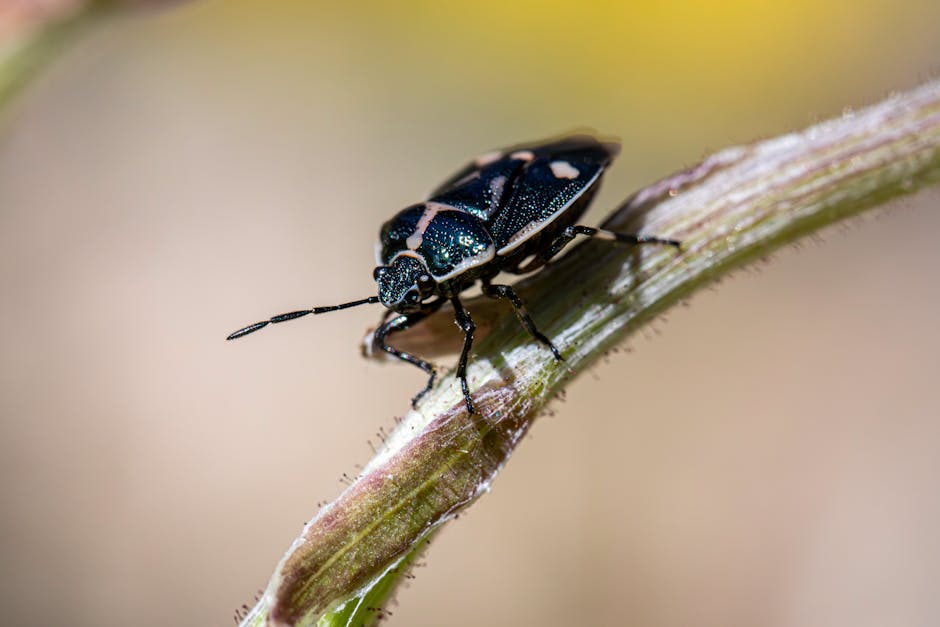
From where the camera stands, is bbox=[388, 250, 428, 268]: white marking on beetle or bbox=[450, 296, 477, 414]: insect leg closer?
bbox=[450, 296, 477, 414]: insect leg

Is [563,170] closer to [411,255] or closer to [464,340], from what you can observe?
[411,255]

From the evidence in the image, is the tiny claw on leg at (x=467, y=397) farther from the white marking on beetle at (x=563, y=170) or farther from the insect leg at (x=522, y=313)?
the white marking on beetle at (x=563, y=170)

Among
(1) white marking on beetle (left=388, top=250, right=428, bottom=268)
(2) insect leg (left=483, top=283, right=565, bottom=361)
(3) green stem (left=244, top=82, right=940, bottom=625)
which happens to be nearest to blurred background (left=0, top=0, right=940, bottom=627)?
(1) white marking on beetle (left=388, top=250, right=428, bottom=268)

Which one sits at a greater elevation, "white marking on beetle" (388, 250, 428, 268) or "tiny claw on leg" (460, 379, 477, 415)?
"white marking on beetle" (388, 250, 428, 268)

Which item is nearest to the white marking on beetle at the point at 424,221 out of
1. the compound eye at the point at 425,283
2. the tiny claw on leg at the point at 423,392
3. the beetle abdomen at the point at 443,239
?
the beetle abdomen at the point at 443,239

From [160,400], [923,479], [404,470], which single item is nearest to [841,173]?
[404,470]

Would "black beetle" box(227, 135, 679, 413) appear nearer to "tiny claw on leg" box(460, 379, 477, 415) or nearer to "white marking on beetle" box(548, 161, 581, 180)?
"white marking on beetle" box(548, 161, 581, 180)

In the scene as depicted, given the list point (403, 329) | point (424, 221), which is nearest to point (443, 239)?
point (424, 221)
